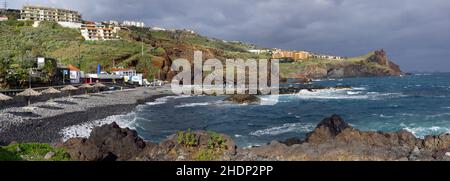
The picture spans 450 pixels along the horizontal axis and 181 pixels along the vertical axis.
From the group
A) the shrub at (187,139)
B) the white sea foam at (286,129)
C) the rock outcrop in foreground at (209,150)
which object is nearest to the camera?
the rock outcrop in foreground at (209,150)

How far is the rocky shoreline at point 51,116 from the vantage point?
28.5 metres

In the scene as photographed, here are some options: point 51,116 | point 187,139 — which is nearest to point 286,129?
point 51,116

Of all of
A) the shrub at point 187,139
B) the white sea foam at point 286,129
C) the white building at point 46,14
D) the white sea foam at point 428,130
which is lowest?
the white sea foam at point 286,129

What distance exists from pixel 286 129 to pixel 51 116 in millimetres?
20721

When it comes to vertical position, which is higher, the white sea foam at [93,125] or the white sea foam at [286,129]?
the white sea foam at [93,125]

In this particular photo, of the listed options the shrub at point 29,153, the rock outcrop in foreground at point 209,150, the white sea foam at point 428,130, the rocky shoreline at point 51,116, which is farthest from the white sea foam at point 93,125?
the white sea foam at point 428,130

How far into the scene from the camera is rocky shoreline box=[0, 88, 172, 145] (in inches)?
1123

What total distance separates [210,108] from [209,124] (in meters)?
15.3

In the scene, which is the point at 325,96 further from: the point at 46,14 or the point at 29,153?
the point at 46,14

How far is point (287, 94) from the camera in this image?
87688 mm

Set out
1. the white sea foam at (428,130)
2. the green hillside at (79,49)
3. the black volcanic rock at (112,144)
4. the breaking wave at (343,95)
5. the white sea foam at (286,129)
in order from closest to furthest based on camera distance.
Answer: the black volcanic rock at (112,144), the white sea foam at (428,130), the white sea foam at (286,129), the breaking wave at (343,95), the green hillside at (79,49)

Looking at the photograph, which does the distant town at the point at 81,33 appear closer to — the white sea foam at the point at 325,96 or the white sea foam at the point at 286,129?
the white sea foam at the point at 325,96

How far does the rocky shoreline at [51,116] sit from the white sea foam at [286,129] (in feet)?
51.1
